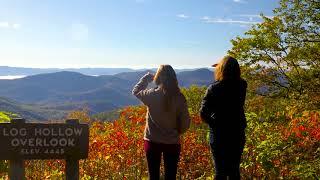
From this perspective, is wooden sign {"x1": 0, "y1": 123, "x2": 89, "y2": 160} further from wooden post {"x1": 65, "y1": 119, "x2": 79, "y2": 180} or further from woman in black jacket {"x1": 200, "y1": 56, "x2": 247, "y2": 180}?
woman in black jacket {"x1": 200, "y1": 56, "x2": 247, "y2": 180}

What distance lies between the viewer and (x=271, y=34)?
21.8m

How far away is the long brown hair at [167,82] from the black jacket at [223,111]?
1.76ft

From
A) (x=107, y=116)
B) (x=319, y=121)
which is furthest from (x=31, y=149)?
(x=107, y=116)

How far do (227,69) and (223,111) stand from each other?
57 cm

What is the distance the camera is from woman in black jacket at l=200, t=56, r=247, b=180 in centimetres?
605

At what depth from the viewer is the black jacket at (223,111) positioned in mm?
6055

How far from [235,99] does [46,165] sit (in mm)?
8599

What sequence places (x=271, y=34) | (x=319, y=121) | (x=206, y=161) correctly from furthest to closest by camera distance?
(x=271, y=34), (x=206, y=161), (x=319, y=121)

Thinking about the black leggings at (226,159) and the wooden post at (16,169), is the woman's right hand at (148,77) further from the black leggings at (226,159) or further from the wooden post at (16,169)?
the wooden post at (16,169)

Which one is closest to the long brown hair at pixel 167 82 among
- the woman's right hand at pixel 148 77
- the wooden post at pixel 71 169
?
the woman's right hand at pixel 148 77

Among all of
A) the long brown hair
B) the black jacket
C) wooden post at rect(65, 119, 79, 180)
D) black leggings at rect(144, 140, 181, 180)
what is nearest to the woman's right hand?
the long brown hair

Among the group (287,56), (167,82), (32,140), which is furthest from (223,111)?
(287,56)

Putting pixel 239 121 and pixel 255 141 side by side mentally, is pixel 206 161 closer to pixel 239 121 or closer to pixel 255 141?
pixel 255 141

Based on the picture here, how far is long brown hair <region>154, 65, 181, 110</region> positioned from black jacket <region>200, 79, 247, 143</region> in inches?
21.1
